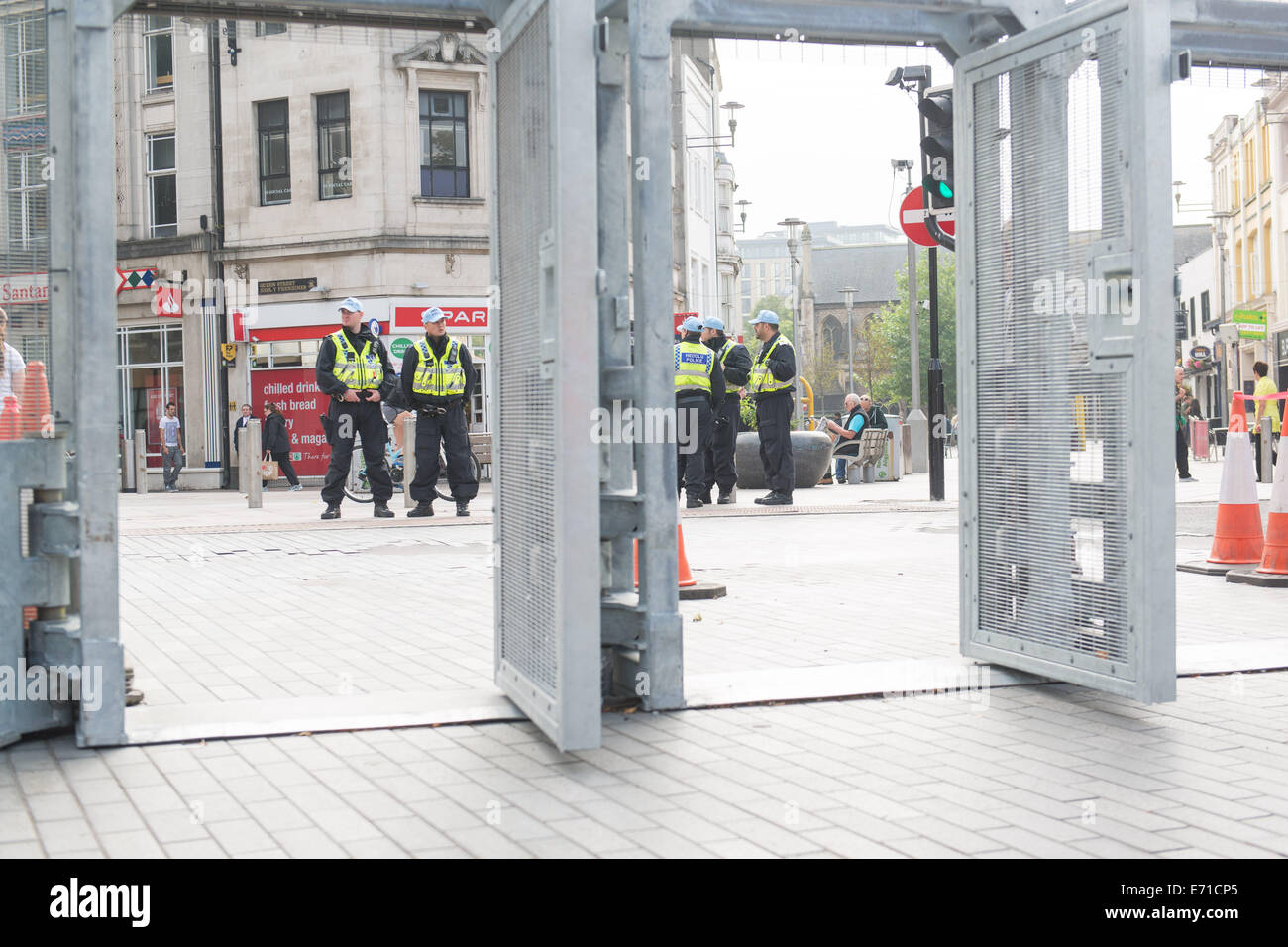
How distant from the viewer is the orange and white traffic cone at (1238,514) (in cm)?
969

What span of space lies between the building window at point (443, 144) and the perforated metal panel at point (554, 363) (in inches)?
974

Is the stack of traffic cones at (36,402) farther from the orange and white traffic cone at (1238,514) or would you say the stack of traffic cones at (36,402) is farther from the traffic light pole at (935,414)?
the traffic light pole at (935,414)

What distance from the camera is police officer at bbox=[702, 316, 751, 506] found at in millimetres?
16406

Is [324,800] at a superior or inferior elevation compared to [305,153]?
inferior

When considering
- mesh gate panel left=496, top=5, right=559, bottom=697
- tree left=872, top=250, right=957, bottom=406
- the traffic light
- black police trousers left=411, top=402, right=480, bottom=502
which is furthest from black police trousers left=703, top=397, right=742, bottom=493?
tree left=872, top=250, right=957, bottom=406

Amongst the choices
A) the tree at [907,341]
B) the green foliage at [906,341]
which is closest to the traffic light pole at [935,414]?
the tree at [907,341]

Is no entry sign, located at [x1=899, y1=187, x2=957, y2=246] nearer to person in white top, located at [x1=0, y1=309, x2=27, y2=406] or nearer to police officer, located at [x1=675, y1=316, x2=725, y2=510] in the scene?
police officer, located at [x1=675, y1=316, x2=725, y2=510]

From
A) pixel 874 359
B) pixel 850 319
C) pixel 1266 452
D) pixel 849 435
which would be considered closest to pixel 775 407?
pixel 1266 452

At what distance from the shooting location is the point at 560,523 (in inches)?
176

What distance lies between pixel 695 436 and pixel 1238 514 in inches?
286
